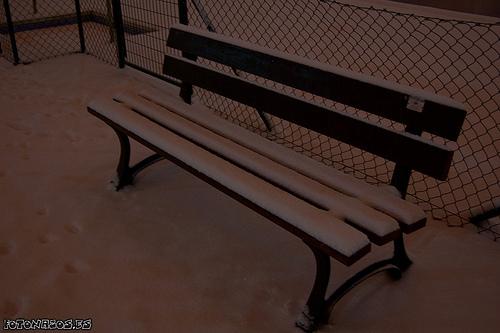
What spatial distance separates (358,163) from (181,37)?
140 centimetres

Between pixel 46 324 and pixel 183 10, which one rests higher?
pixel 183 10

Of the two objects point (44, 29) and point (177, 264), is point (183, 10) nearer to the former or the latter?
point (177, 264)

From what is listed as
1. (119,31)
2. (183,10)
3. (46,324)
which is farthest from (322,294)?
(119,31)

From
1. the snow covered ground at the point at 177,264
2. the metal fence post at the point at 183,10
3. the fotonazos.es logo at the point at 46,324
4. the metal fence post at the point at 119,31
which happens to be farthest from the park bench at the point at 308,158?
the metal fence post at the point at 119,31

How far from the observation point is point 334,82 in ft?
6.64

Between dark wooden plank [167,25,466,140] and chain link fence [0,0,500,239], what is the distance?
2.50 ft

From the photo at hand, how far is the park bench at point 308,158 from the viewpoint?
165cm

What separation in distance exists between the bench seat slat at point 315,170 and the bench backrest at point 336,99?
15 centimetres

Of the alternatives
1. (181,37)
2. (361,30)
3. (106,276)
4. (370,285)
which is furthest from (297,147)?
(361,30)

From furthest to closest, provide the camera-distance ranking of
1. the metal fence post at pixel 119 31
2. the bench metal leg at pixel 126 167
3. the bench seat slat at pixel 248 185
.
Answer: the metal fence post at pixel 119 31 → the bench metal leg at pixel 126 167 → the bench seat slat at pixel 248 185

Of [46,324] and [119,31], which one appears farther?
[119,31]

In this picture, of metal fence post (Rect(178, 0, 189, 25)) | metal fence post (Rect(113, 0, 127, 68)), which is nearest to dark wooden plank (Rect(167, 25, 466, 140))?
metal fence post (Rect(178, 0, 189, 25))

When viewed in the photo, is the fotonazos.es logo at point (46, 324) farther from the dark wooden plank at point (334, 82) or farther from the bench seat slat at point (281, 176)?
the dark wooden plank at point (334, 82)

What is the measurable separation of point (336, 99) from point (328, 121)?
10 centimetres
